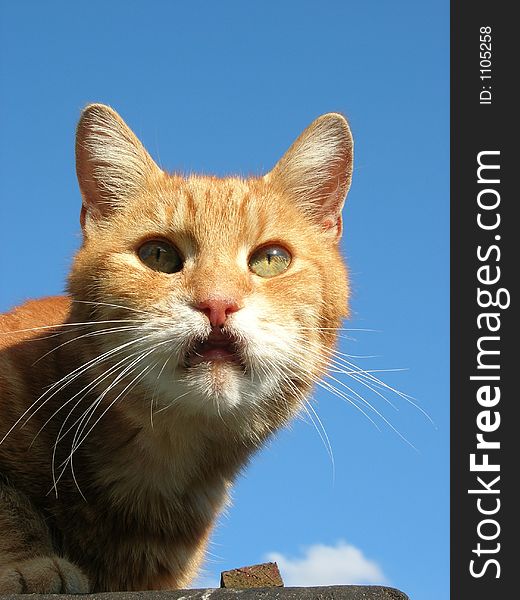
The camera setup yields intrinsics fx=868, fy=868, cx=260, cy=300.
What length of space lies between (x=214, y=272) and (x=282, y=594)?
1.13 meters

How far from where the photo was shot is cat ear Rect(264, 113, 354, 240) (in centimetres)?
383

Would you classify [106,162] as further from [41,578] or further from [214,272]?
[41,578]

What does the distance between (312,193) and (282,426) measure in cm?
107

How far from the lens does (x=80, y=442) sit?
10.9ft

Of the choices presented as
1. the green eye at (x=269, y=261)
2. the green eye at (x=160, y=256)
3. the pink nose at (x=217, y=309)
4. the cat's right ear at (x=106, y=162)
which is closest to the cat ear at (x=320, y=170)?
the green eye at (x=269, y=261)

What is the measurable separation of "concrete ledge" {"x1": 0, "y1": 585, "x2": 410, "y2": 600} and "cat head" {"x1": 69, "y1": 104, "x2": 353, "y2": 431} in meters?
0.74

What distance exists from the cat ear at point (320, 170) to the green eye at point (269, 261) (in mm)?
478

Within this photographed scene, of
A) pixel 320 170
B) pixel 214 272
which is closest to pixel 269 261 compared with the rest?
pixel 214 272

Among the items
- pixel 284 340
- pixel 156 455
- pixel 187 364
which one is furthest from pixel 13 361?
pixel 284 340

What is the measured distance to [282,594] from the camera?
2.37 m

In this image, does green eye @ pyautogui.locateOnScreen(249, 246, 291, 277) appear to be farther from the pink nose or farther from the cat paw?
the cat paw

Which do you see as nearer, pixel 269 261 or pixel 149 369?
pixel 149 369

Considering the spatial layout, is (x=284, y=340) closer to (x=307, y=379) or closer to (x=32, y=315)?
(x=307, y=379)

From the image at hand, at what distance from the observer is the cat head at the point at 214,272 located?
293 cm
